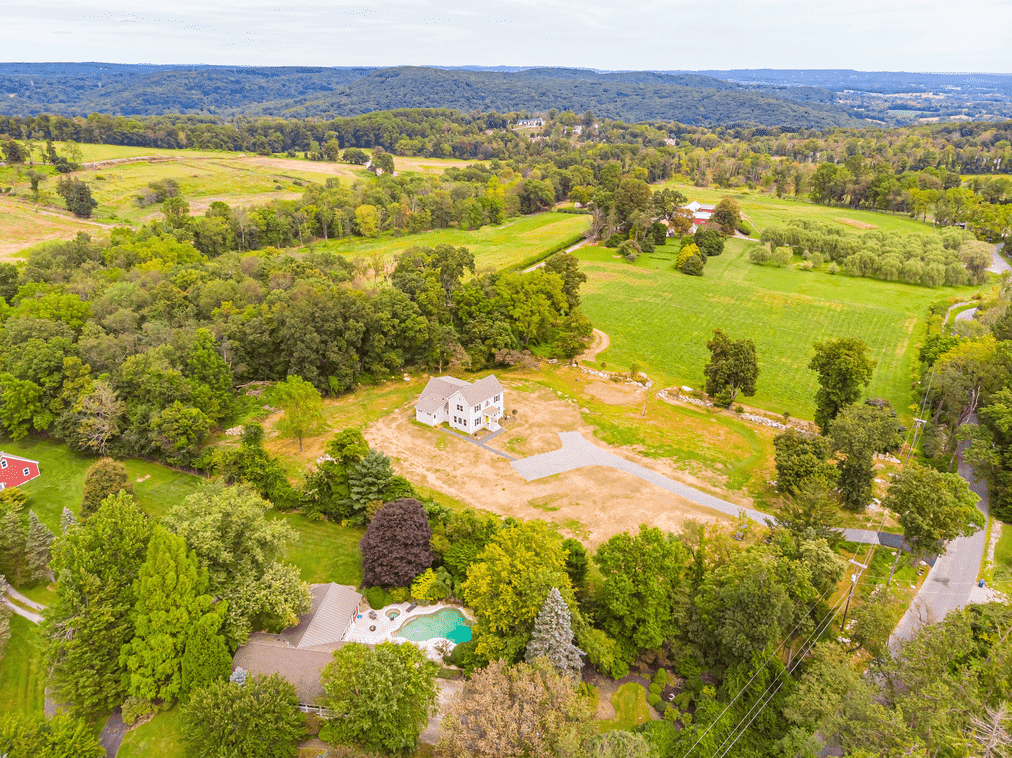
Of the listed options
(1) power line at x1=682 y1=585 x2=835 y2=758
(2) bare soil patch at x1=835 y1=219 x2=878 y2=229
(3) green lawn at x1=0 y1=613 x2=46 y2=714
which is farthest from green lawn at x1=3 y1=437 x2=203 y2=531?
(2) bare soil patch at x1=835 y1=219 x2=878 y2=229

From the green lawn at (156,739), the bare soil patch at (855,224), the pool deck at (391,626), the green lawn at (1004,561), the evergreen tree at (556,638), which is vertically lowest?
the green lawn at (156,739)

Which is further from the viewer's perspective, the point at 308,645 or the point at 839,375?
the point at 839,375

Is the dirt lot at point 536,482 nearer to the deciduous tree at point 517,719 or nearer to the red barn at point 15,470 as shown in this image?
the deciduous tree at point 517,719

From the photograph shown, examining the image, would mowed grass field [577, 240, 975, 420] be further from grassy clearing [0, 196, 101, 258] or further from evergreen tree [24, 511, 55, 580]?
grassy clearing [0, 196, 101, 258]

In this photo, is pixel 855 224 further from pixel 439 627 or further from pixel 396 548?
pixel 439 627

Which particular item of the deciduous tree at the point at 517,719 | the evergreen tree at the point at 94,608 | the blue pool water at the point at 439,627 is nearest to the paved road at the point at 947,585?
the deciduous tree at the point at 517,719

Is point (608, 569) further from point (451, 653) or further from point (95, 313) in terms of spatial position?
point (95, 313)

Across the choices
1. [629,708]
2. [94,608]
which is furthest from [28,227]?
[629,708]
